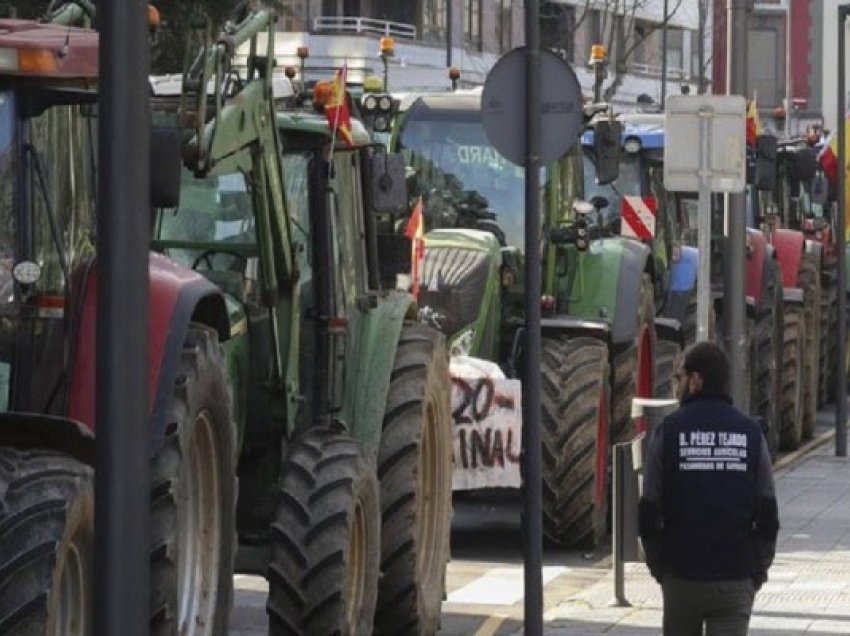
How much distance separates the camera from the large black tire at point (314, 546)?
12430mm

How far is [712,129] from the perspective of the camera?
767 inches

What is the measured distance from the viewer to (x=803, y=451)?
29141mm

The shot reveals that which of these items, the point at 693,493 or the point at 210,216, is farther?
the point at 210,216

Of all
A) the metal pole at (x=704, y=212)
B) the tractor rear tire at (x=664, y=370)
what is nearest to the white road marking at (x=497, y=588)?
the metal pole at (x=704, y=212)

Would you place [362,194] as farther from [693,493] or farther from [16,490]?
[16,490]

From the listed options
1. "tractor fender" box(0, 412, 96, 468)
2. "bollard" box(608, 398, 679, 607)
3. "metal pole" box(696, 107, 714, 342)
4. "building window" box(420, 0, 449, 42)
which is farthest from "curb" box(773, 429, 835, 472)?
"building window" box(420, 0, 449, 42)

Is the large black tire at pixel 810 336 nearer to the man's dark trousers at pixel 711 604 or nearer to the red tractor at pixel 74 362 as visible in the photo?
the man's dark trousers at pixel 711 604

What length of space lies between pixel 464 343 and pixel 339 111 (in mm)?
5369

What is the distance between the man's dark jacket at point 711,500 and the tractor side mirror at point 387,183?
3965mm

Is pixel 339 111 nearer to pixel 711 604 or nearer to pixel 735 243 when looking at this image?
pixel 711 604

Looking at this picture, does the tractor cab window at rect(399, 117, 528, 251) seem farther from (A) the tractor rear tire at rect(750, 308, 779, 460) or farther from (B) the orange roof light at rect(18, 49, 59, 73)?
(B) the orange roof light at rect(18, 49, 59, 73)

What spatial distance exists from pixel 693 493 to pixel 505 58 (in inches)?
147

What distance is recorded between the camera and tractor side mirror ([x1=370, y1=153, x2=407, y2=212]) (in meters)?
14.8

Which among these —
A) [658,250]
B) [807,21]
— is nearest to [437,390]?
[658,250]
